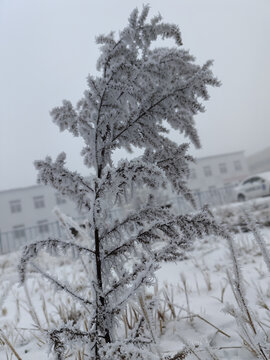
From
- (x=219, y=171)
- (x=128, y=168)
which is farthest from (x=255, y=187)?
(x=219, y=171)

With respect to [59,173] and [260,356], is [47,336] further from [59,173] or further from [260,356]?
[260,356]

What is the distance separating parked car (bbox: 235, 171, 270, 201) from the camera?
1958 centimetres

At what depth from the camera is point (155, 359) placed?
96 cm

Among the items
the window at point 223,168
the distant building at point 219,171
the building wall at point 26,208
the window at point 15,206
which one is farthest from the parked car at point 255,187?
the window at point 15,206

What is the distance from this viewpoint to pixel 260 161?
68.4 m

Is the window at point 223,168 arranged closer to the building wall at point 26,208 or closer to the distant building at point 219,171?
the distant building at point 219,171

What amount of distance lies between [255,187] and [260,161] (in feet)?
174

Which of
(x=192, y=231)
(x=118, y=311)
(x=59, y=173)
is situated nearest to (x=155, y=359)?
(x=118, y=311)

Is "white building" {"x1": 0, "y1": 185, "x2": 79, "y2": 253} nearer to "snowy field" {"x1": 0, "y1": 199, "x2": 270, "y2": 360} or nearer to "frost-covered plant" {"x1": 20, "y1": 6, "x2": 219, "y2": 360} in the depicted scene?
"snowy field" {"x1": 0, "y1": 199, "x2": 270, "y2": 360}

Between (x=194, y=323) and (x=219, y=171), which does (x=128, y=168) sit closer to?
(x=194, y=323)

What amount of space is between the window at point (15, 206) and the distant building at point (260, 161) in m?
51.4

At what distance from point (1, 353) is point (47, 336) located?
3.79 feet

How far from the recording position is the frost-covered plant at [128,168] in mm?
1072

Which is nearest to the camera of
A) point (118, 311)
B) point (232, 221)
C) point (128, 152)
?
point (118, 311)
